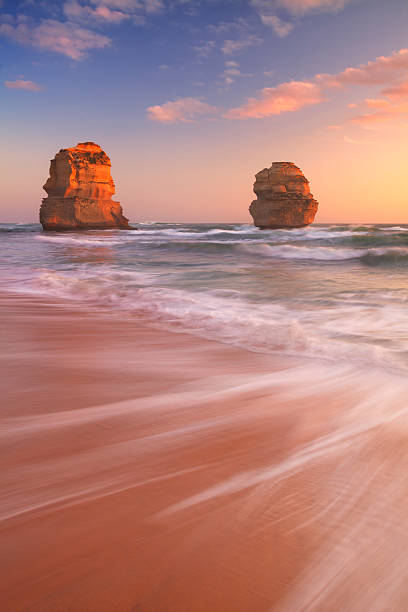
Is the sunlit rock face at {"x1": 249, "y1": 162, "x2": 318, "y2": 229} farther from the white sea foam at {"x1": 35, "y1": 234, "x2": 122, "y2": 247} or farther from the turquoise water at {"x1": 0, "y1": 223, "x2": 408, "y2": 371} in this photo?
the turquoise water at {"x1": 0, "y1": 223, "x2": 408, "y2": 371}

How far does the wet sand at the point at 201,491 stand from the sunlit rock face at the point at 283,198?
3555 centimetres

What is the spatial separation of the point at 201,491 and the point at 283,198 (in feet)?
120

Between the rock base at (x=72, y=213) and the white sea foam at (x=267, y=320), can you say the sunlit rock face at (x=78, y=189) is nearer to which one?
the rock base at (x=72, y=213)

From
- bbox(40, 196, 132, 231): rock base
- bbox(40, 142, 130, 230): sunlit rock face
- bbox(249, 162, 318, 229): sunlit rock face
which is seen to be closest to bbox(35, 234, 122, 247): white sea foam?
bbox(40, 196, 132, 231): rock base

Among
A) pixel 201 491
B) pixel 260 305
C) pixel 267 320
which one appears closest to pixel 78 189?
pixel 260 305

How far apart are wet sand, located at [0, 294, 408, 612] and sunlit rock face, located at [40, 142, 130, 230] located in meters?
33.7

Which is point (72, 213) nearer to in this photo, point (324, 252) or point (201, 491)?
point (324, 252)

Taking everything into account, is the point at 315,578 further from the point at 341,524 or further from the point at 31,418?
the point at 31,418

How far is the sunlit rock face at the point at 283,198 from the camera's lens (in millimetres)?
34281

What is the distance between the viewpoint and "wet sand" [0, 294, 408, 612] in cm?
66

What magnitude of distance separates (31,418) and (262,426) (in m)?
0.85

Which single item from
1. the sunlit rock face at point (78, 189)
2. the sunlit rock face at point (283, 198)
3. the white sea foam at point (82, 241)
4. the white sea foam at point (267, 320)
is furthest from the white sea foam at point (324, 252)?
the sunlit rock face at point (78, 189)

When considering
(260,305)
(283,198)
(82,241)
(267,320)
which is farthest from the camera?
(283,198)

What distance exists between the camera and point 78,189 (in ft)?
105
